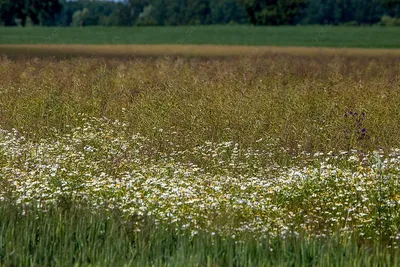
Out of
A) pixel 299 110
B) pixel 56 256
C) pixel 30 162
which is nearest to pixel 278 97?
pixel 299 110

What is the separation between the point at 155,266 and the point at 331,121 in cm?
789

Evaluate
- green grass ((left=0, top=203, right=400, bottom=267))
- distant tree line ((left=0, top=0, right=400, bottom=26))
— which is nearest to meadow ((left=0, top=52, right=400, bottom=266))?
green grass ((left=0, top=203, right=400, bottom=267))

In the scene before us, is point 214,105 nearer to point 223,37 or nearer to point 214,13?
point 223,37

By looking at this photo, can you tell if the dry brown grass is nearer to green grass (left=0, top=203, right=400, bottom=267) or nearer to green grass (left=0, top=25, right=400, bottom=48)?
green grass (left=0, top=203, right=400, bottom=267)

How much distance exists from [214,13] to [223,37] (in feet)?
275

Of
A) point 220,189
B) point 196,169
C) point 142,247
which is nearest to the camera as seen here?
point 142,247

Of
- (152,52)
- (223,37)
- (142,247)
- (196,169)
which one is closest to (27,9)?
(223,37)

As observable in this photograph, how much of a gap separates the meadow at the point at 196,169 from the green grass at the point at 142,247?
0.07ft

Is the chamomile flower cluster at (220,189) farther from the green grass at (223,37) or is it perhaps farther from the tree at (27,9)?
the tree at (27,9)

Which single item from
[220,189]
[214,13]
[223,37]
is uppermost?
[220,189]

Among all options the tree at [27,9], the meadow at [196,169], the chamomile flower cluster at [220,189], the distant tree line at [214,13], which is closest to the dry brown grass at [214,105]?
the meadow at [196,169]

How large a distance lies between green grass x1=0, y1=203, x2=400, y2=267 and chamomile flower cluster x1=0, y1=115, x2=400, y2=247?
234 millimetres

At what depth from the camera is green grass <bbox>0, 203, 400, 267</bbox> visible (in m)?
6.60

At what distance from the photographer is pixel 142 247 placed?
22.7 feet
